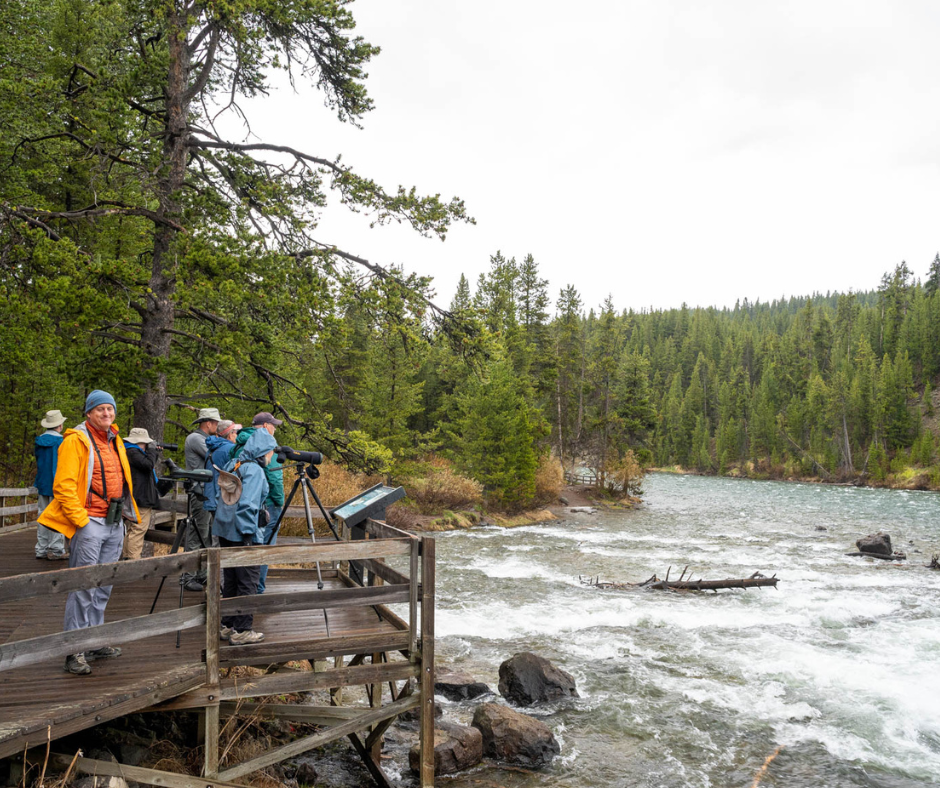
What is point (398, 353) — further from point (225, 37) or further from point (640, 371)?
point (640, 371)

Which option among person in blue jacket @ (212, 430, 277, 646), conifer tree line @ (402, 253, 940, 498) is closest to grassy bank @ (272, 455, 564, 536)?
conifer tree line @ (402, 253, 940, 498)

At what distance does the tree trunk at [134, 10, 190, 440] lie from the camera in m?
11.7

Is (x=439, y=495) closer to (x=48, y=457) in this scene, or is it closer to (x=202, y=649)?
(x=48, y=457)

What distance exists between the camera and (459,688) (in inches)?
401

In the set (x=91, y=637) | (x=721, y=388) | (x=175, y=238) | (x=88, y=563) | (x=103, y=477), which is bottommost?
(x=91, y=637)

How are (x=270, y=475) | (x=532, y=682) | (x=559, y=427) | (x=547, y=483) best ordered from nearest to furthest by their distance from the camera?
(x=270, y=475) < (x=532, y=682) < (x=547, y=483) < (x=559, y=427)

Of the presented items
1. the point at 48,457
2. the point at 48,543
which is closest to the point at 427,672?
the point at 48,457

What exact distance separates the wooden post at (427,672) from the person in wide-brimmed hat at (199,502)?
3309 mm

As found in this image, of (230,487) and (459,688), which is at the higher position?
(230,487)

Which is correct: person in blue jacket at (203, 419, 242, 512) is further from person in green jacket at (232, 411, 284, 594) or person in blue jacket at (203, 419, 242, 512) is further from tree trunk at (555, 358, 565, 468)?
tree trunk at (555, 358, 565, 468)

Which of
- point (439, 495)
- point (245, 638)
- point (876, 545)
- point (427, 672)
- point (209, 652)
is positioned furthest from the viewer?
point (439, 495)

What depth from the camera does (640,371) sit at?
5906 centimetres

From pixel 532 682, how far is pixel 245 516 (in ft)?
19.5

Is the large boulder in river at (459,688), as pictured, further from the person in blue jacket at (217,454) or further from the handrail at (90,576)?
the handrail at (90,576)
